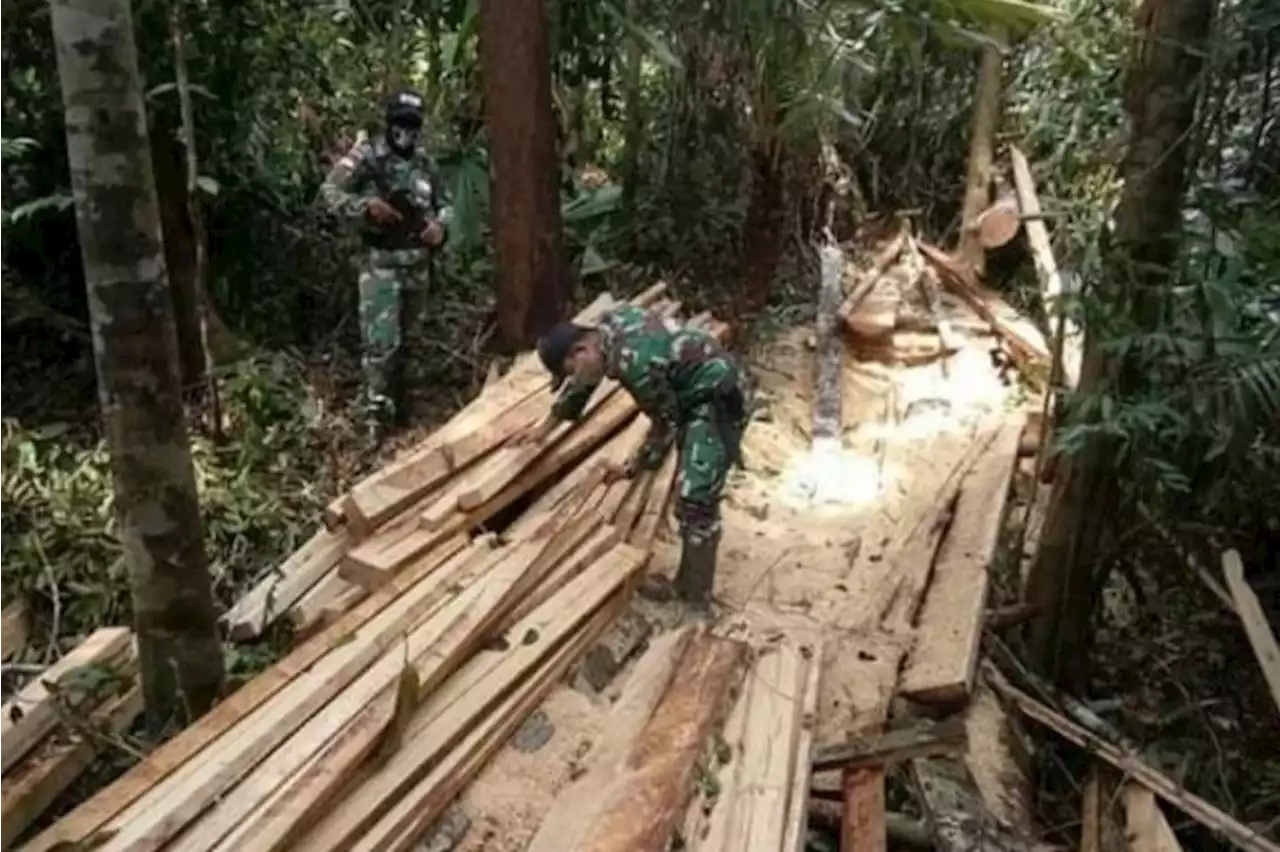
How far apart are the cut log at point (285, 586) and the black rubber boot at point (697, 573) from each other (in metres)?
Answer: 1.48

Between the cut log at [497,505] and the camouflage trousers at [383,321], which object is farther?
the camouflage trousers at [383,321]

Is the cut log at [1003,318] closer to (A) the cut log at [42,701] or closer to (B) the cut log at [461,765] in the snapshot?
(B) the cut log at [461,765]

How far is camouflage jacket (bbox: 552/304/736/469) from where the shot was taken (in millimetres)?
5828

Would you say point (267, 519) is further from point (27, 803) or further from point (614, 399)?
point (27, 803)

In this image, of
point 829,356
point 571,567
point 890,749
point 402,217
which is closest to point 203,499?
point 402,217

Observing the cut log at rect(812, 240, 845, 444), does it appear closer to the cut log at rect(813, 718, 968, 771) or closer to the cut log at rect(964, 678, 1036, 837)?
the cut log at rect(964, 678, 1036, 837)

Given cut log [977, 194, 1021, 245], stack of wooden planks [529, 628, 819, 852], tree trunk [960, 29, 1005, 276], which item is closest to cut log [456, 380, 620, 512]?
stack of wooden planks [529, 628, 819, 852]

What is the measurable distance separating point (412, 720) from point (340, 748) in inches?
14.0

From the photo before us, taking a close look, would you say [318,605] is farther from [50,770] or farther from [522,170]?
[522,170]

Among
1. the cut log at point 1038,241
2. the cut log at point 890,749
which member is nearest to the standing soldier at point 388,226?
the cut log at point 890,749

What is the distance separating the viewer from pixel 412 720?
13.3 feet

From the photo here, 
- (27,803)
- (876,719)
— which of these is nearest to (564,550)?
(876,719)

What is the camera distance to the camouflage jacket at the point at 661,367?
5.83 m

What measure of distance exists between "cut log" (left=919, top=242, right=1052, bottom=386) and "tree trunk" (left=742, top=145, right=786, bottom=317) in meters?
1.56
